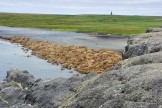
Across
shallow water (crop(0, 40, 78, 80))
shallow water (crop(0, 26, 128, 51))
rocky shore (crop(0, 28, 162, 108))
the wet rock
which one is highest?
rocky shore (crop(0, 28, 162, 108))

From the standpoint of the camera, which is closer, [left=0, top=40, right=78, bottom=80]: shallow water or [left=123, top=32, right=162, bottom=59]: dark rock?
[left=123, top=32, right=162, bottom=59]: dark rock

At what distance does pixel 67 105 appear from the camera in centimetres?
Answer: 1728

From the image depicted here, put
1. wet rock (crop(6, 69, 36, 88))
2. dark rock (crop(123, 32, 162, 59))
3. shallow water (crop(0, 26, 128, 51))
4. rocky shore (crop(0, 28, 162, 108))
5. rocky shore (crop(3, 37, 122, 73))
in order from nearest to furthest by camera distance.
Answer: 1. rocky shore (crop(0, 28, 162, 108))
2. dark rock (crop(123, 32, 162, 59))
3. wet rock (crop(6, 69, 36, 88))
4. rocky shore (crop(3, 37, 122, 73))
5. shallow water (crop(0, 26, 128, 51))

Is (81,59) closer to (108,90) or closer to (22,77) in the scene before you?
(22,77)

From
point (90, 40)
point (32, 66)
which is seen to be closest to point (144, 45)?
point (32, 66)

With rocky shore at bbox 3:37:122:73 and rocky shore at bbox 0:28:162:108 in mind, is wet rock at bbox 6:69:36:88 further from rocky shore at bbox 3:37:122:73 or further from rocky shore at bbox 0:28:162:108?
rocky shore at bbox 3:37:122:73

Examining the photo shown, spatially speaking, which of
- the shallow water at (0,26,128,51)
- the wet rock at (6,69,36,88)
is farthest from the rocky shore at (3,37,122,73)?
the wet rock at (6,69,36,88)

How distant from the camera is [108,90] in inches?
619

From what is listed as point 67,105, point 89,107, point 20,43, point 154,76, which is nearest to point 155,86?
point 154,76

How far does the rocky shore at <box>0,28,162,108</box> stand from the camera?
1429cm

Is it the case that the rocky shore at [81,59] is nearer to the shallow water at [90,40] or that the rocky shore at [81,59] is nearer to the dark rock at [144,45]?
the shallow water at [90,40]

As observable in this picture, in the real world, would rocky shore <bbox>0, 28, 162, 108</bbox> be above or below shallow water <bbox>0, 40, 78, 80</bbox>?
above

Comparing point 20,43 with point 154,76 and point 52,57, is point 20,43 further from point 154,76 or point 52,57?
point 154,76

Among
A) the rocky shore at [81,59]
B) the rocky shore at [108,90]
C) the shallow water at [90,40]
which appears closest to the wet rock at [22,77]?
the rocky shore at [108,90]
